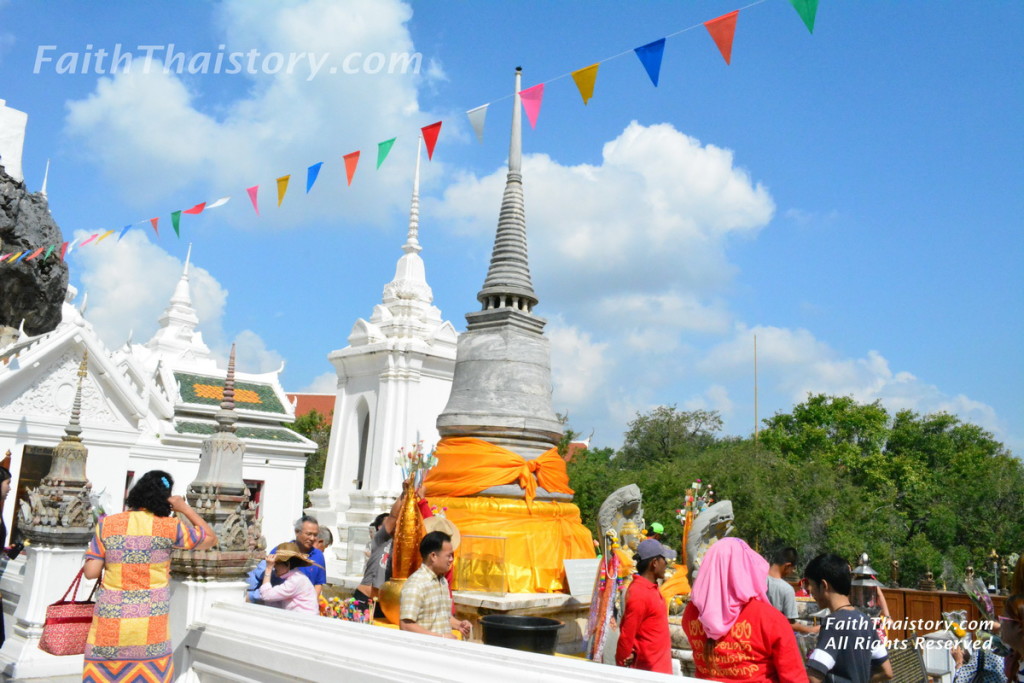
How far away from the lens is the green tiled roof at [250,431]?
22.2 meters

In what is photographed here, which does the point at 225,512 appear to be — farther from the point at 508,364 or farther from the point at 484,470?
the point at 508,364

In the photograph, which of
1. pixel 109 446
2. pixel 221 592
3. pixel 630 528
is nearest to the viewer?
pixel 221 592

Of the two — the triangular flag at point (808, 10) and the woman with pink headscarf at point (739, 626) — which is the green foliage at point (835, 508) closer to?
the triangular flag at point (808, 10)

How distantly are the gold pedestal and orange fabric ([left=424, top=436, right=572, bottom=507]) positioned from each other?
345 cm

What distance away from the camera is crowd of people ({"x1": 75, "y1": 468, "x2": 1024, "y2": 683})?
357 centimetres

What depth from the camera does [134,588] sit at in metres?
4.40

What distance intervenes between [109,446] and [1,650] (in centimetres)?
1487

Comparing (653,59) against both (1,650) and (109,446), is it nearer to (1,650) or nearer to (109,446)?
(1,650)

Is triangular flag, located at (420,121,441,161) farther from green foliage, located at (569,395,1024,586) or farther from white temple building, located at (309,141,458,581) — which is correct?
green foliage, located at (569,395,1024,586)

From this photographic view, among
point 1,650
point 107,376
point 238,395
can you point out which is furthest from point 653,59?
point 238,395

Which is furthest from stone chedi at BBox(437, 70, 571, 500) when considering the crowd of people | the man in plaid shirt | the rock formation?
the rock formation

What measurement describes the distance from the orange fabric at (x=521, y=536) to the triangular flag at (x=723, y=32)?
6.09m

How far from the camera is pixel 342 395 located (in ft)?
80.2

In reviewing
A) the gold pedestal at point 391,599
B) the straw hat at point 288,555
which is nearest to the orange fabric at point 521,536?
the gold pedestal at point 391,599
